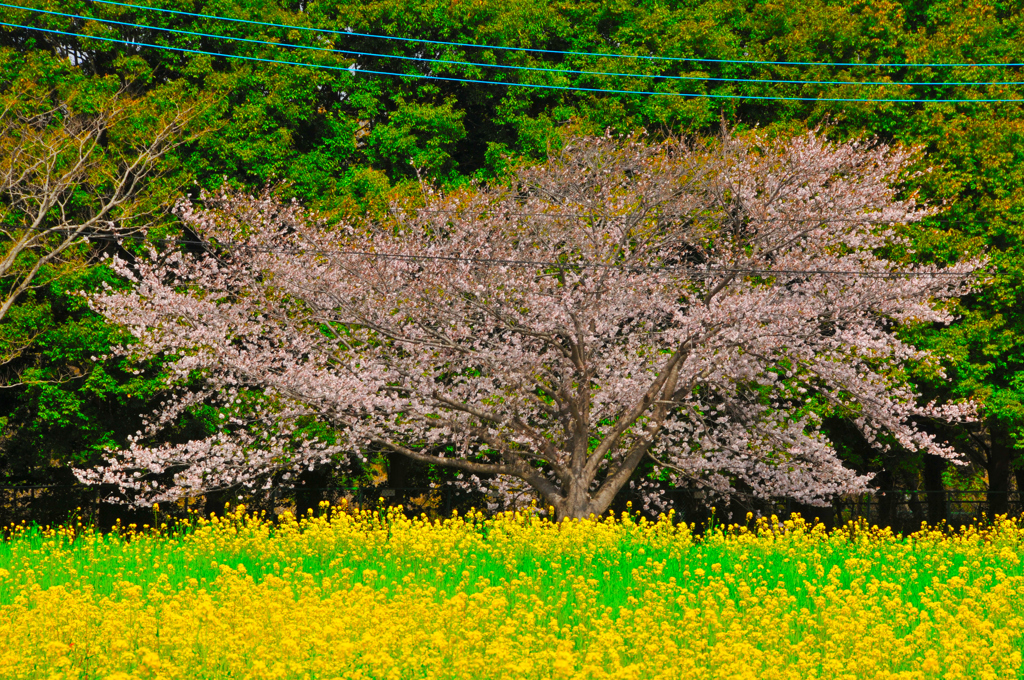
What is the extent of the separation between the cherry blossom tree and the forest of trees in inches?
133

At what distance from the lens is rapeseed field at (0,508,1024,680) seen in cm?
500

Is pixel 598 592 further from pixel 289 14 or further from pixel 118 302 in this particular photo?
pixel 289 14

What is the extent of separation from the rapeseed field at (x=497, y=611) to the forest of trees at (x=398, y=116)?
9390 millimetres

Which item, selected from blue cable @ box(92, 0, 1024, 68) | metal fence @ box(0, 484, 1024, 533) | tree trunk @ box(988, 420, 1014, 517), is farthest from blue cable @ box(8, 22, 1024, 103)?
metal fence @ box(0, 484, 1024, 533)

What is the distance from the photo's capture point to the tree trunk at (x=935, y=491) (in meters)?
22.6

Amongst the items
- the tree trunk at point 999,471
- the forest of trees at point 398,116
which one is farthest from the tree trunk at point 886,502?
the tree trunk at point 999,471

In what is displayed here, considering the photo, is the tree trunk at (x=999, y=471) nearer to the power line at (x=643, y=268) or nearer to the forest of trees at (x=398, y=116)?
the forest of trees at (x=398, y=116)

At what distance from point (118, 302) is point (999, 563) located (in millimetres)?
13102

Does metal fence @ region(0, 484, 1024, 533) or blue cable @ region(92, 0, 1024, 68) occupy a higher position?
blue cable @ region(92, 0, 1024, 68)

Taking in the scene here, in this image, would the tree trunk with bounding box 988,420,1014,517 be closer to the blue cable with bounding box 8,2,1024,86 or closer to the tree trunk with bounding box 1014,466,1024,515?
the tree trunk with bounding box 1014,466,1024,515

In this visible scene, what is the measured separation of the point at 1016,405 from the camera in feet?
60.1

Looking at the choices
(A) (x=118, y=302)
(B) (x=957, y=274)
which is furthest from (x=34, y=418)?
(B) (x=957, y=274)

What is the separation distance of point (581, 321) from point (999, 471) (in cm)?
1594

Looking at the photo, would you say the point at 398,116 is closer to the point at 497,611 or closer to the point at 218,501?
the point at 218,501
